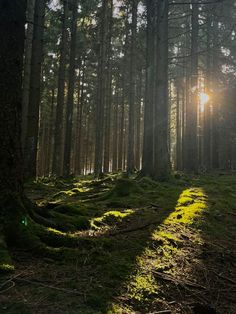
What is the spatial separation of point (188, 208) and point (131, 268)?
3.93 metres

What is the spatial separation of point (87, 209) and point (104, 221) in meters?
0.92

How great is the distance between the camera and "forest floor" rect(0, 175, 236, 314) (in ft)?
9.70

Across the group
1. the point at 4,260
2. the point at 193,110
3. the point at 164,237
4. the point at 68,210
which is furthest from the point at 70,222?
the point at 193,110

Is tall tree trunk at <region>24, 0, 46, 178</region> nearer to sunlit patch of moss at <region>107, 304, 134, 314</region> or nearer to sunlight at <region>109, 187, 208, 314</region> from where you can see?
sunlight at <region>109, 187, 208, 314</region>

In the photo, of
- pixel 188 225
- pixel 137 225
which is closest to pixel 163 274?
pixel 137 225

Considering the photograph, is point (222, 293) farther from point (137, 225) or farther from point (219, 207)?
point (219, 207)

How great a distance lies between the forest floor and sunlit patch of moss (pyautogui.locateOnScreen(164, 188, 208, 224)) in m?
0.05

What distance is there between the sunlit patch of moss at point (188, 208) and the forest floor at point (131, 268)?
5cm

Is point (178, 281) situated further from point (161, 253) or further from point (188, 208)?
point (188, 208)

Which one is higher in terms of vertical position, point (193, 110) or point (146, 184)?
point (193, 110)

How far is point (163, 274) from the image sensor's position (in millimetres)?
3803

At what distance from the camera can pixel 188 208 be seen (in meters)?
7.42

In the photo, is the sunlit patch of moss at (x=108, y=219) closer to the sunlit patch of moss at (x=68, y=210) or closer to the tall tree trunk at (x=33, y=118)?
the sunlit patch of moss at (x=68, y=210)

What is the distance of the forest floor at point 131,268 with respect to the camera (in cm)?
296
